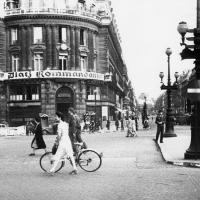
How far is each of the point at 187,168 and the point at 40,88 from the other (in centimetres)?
3951

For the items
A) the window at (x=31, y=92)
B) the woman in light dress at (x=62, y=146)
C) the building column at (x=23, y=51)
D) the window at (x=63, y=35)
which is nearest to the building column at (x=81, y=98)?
the window at (x=31, y=92)

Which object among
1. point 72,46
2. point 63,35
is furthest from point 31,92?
point 63,35

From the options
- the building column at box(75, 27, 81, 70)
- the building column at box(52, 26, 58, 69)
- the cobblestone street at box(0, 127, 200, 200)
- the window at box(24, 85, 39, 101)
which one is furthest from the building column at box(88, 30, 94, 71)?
the cobblestone street at box(0, 127, 200, 200)

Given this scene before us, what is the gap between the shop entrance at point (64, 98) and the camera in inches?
2062

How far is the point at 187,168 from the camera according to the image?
13.5 metres

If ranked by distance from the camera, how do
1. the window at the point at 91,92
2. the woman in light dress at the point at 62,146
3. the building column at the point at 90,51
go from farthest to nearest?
the building column at the point at 90,51 < the window at the point at 91,92 < the woman in light dress at the point at 62,146

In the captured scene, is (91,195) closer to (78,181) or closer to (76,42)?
(78,181)

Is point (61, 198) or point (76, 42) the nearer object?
point (61, 198)

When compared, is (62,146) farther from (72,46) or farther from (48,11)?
(72,46)

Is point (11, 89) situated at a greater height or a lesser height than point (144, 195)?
greater

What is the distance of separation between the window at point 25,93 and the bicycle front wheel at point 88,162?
3936 centimetres

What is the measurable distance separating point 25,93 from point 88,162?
1576 inches

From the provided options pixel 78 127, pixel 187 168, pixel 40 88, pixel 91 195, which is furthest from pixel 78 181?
pixel 40 88

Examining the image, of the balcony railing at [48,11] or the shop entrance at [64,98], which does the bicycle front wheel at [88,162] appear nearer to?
the shop entrance at [64,98]
